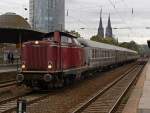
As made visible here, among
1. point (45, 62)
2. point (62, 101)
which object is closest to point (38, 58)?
point (45, 62)

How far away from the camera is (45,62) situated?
20.8 m

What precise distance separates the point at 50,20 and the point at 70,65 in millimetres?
54243

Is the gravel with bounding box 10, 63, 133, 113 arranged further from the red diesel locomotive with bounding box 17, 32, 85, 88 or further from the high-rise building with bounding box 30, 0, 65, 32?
the high-rise building with bounding box 30, 0, 65, 32

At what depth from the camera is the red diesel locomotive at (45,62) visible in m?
20.4

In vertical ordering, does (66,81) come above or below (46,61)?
below

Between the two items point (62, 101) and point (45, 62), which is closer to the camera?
point (62, 101)

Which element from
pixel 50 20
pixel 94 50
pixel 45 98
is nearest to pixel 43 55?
pixel 45 98

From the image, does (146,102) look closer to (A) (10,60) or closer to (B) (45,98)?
(B) (45,98)

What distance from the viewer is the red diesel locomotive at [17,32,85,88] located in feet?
66.8

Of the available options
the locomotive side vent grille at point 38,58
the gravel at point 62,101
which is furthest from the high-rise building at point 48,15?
the locomotive side vent grille at point 38,58

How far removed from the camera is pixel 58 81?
2120 cm

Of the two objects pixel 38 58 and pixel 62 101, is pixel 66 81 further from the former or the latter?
pixel 62 101

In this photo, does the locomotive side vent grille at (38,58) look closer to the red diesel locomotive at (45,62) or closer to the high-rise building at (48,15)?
the red diesel locomotive at (45,62)

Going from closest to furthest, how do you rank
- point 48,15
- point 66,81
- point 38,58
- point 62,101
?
1. point 62,101
2. point 38,58
3. point 66,81
4. point 48,15
